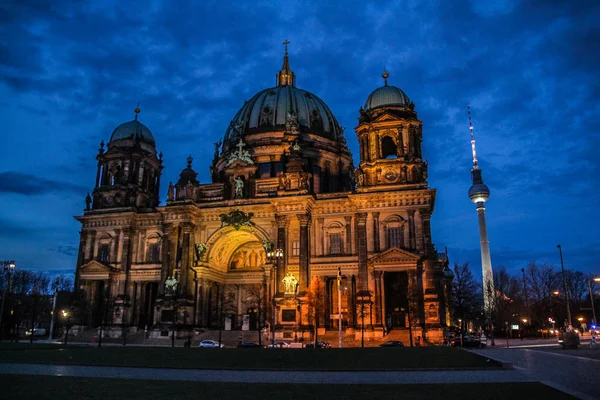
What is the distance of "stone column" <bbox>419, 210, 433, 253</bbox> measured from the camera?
54.2 m

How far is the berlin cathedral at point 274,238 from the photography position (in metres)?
54.4

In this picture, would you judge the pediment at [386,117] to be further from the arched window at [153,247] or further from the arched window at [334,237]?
the arched window at [153,247]

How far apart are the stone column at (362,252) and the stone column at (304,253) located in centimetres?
577

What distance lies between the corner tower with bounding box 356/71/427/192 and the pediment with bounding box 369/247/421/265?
24.7 feet

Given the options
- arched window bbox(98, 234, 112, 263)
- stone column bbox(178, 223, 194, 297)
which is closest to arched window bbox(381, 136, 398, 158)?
stone column bbox(178, 223, 194, 297)

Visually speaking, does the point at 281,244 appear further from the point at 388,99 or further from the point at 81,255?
the point at 81,255

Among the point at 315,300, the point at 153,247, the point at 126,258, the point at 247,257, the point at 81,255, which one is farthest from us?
the point at 247,257

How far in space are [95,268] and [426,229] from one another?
139 ft

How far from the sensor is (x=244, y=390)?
15.0 metres

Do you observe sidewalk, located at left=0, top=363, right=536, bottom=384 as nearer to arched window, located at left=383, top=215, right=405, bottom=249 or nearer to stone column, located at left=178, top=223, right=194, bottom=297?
arched window, located at left=383, top=215, right=405, bottom=249

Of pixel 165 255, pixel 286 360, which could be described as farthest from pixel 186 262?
pixel 286 360

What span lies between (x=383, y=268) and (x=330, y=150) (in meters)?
27.4

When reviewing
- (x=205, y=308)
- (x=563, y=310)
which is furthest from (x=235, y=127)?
(x=563, y=310)

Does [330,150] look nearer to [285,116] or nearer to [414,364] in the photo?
[285,116]
